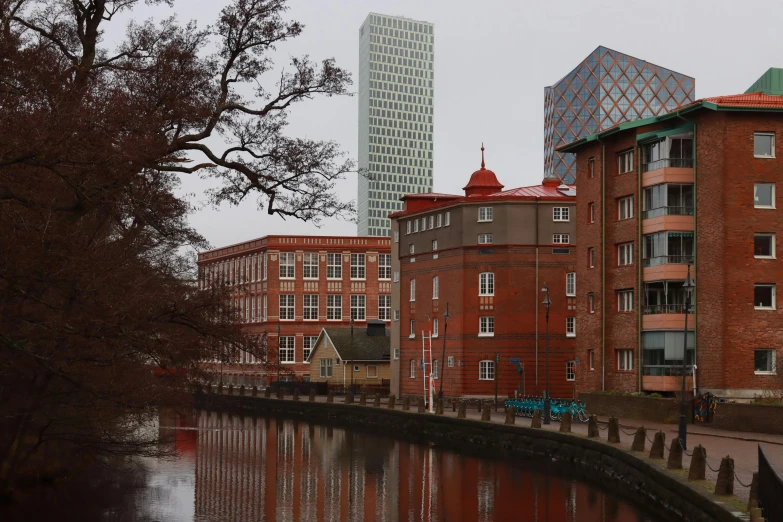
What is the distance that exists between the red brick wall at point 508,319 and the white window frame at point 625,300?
689 inches

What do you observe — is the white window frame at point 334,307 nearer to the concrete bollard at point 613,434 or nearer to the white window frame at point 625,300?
the white window frame at point 625,300

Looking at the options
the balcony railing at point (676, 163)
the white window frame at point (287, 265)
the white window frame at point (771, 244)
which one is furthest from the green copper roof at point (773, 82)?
the white window frame at point (287, 265)

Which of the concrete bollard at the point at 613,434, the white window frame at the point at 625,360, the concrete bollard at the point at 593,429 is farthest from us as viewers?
the white window frame at the point at 625,360

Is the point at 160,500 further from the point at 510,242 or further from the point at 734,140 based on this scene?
the point at 510,242

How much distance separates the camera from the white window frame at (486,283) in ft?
258

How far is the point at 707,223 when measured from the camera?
178 ft

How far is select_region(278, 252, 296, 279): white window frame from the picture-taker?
117 m

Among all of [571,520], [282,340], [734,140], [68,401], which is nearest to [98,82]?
[68,401]

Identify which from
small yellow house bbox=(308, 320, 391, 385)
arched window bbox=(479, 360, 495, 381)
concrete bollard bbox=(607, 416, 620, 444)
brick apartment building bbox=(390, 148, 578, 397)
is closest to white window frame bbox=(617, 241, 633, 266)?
brick apartment building bbox=(390, 148, 578, 397)

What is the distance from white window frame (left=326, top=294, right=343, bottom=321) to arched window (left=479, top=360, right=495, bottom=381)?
41271 mm

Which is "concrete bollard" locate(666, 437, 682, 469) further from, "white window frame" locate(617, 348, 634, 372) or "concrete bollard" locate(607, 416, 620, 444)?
"white window frame" locate(617, 348, 634, 372)

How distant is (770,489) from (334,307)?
327 ft

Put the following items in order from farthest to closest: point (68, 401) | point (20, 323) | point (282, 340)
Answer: point (282, 340)
point (68, 401)
point (20, 323)

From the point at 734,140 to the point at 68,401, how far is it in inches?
1435
